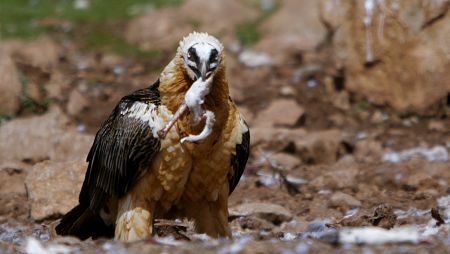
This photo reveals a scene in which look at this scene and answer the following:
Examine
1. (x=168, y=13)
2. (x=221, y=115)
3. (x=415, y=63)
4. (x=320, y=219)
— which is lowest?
(x=320, y=219)

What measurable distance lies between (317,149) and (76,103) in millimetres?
3715

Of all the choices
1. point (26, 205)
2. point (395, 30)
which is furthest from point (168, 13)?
point (26, 205)

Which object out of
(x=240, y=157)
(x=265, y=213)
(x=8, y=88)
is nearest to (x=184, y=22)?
(x=8, y=88)

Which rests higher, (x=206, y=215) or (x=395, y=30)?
(x=395, y=30)

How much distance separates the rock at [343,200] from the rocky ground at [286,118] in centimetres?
2

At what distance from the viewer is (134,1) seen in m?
19.8

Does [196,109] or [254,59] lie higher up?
[254,59]

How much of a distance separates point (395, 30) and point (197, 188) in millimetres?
6261

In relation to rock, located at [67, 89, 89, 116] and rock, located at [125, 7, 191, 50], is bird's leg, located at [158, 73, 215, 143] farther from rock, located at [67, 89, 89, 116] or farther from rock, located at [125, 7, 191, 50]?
rock, located at [125, 7, 191, 50]

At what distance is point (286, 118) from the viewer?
13180 millimetres

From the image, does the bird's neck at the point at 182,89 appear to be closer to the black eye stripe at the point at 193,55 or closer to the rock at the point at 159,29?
the black eye stripe at the point at 193,55

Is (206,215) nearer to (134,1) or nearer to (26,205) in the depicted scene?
(26,205)

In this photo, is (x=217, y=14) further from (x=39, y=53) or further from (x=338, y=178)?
(x=338, y=178)

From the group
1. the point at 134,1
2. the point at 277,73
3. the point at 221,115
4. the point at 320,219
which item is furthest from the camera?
the point at 134,1
